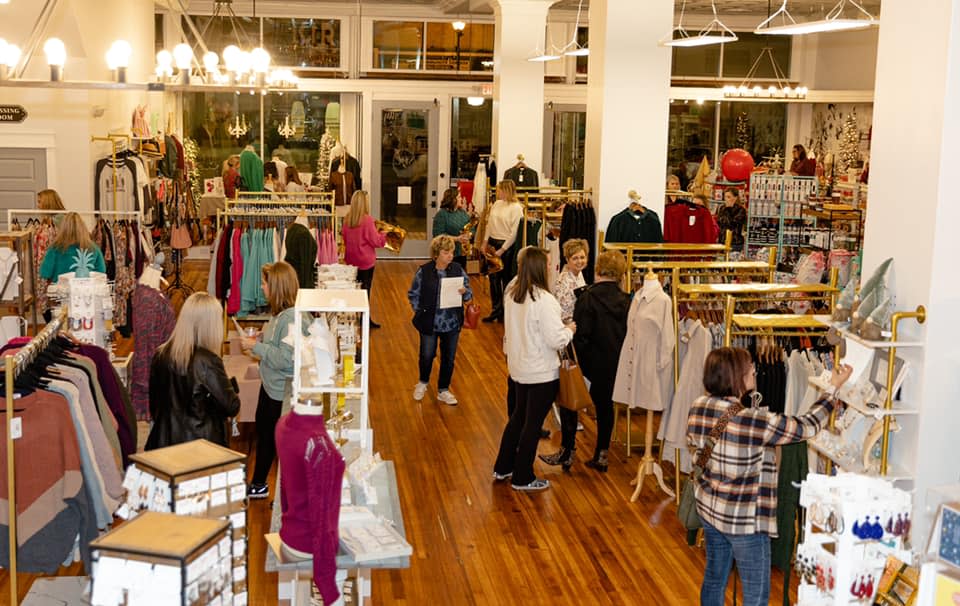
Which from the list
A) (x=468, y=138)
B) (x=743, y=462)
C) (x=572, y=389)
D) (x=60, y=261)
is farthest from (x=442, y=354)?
(x=468, y=138)

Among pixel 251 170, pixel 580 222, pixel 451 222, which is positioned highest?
pixel 251 170

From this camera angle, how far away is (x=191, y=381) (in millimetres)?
5793

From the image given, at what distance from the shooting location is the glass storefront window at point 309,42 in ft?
60.2

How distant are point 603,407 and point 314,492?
381cm

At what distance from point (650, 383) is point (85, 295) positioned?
3.58 metres

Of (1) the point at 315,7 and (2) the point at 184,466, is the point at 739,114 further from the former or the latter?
(2) the point at 184,466

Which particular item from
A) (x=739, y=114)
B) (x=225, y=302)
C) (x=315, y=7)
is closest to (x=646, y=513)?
(x=225, y=302)

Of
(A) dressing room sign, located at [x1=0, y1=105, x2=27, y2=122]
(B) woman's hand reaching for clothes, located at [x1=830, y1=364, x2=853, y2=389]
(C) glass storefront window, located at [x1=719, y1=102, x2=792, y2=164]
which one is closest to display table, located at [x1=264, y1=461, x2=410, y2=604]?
(B) woman's hand reaching for clothes, located at [x1=830, y1=364, x2=853, y2=389]

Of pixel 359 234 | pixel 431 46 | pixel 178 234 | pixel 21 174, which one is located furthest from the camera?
pixel 431 46

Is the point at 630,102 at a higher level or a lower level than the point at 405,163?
higher

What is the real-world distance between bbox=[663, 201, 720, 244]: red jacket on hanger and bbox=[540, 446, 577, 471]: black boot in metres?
3.42

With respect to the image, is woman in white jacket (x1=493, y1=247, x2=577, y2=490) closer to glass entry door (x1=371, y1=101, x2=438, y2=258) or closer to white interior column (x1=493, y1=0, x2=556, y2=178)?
white interior column (x1=493, y1=0, x2=556, y2=178)

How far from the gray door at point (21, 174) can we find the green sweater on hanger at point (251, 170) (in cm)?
496

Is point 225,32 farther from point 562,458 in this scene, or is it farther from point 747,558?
point 747,558
